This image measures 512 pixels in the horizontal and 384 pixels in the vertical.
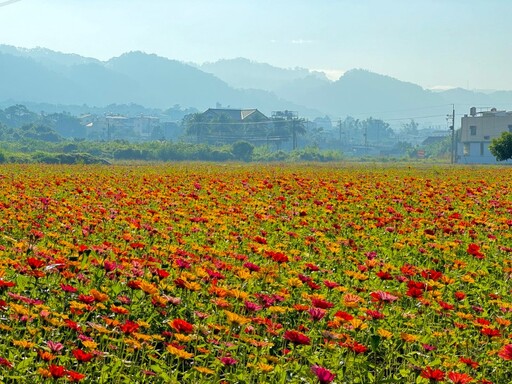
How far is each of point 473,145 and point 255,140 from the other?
102 feet

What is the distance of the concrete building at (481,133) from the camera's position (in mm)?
85688

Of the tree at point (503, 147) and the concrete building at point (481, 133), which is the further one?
the concrete building at point (481, 133)

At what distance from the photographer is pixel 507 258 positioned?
7.39 meters

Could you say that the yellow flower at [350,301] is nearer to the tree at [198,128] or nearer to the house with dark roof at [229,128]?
the house with dark roof at [229,128]

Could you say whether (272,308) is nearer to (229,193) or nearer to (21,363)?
(21,363)

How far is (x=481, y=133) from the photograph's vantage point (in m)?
87.0

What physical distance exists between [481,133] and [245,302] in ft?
284

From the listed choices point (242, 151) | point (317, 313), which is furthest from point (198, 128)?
point (317, 313)

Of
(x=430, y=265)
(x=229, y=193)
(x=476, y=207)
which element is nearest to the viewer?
(x=430, y=265)

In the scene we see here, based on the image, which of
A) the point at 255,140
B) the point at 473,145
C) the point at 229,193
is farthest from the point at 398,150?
the point at 229,193

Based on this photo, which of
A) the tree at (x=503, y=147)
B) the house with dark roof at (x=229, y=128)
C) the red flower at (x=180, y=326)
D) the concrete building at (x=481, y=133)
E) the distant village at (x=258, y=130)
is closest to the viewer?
the red flower at (x=180, y=326)

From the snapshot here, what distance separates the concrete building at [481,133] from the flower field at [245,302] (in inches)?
3131

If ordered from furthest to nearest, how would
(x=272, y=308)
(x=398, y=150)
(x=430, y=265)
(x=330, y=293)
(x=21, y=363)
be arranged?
(x=398, y=150)
(x=430, y=265)
(x=330, y=293)
(x=272, y=308)
(x=21, y=363)

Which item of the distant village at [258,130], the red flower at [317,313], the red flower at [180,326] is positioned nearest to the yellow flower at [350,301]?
the red flower at [317,313]
